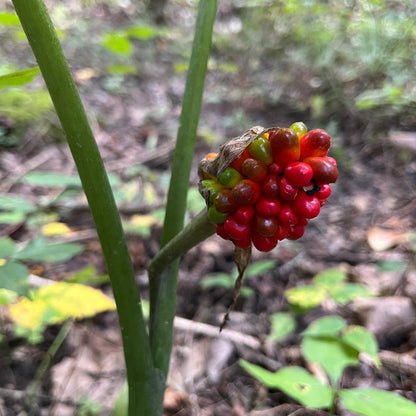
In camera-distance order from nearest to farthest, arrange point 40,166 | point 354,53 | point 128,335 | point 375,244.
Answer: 1. point 128,335
2. point 375,244
3. point 40,166
4. point 354,53

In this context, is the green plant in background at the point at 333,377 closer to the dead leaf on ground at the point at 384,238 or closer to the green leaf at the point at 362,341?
the green leaf at the point at 362,341

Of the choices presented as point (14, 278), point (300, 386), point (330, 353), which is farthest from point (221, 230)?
point (330, 353)

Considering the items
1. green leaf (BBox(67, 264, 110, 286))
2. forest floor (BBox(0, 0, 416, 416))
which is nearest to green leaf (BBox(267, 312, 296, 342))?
forest floor (BBox(0, 0, 416, 416))

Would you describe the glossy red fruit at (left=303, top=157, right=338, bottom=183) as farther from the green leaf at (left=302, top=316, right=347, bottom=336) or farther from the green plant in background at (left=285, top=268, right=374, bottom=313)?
the green plant in background at (left=285, top=268, right=374, bottom=313)

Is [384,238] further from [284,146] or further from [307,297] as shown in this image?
[284,146]

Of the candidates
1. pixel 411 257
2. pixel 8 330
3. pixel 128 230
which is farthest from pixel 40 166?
pixel 411 257

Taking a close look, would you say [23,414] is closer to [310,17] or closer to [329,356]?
[329,356]

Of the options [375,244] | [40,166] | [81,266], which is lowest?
[375,244]
